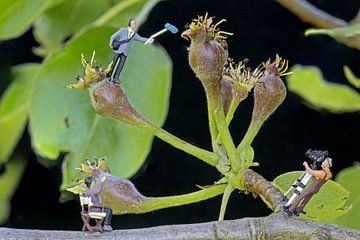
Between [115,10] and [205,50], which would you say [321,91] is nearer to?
[115,10]

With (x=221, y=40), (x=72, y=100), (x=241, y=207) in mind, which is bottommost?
(x=241, y=207)

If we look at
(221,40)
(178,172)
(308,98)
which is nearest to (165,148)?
(178,172)

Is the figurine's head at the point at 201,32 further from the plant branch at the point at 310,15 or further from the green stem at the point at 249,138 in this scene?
the plant branch at the point at 310,15

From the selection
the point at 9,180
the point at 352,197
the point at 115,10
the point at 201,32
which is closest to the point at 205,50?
the point at 201,32

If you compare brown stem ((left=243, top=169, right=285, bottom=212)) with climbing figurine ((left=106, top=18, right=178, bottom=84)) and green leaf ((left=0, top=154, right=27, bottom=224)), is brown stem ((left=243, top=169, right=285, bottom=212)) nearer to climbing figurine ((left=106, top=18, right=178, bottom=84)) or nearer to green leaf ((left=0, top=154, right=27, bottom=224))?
climbing figurine ((left=106, top=18, right=178, bottom=84))

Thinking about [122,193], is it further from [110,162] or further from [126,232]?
[110,162]

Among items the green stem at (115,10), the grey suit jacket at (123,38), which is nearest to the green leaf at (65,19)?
the green stem at (115,10)

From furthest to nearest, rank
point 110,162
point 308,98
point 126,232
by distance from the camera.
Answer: point 308,98
point 110,162
point 126,232
